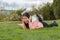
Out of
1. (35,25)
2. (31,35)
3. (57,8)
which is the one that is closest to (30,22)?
(35,25)

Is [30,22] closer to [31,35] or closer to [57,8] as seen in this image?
[31,35]

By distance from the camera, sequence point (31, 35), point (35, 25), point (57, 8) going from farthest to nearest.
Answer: point (57, 8)
point (35, 25)
point (31, 35)

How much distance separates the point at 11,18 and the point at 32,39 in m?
7.85

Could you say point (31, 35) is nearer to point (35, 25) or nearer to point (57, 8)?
point (35, 25)

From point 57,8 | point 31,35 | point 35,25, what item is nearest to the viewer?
point 31,35

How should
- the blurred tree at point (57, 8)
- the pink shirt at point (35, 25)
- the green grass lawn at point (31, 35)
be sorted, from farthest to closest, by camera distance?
the blurred tree at point (57, 8) < the pink shirt at point (35, 25) < the green grass lawn at point (31, 35)

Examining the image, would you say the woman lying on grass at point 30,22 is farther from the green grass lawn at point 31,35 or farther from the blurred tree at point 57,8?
the blurred tree at point 57,8

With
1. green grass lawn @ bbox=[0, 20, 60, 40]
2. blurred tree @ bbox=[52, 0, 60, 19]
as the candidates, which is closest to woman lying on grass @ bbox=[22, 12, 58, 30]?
green grass lawn @ bbox=[0, 20, 60, 40]

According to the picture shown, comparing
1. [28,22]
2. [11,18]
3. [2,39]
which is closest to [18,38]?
[2,39]

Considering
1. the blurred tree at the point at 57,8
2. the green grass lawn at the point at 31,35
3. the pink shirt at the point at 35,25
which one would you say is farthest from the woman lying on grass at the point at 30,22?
the blurred tree at the point at 57,8

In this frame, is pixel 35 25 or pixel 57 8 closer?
pixel 35 25

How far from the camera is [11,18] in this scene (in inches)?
496

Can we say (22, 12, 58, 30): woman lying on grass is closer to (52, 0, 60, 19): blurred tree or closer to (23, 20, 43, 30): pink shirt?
(23, 20, 43, 30): pink shirt

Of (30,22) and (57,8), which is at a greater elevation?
(30,22)
